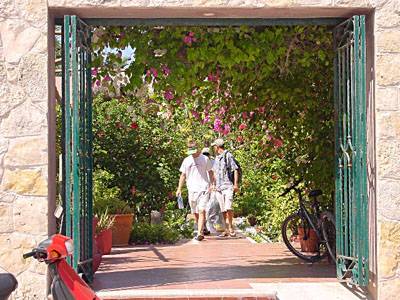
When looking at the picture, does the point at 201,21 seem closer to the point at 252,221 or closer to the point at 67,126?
the point at 67,126

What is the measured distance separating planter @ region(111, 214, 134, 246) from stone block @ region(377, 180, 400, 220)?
5118 millimetres

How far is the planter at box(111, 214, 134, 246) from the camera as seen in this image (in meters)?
10.3

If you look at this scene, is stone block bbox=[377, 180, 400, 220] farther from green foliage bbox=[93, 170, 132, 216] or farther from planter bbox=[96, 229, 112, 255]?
green foliage bbox=[93, 170, 132, 216]

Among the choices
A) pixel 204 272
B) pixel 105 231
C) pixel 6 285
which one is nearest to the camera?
pixel 6 285

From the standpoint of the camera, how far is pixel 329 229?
8188 mm

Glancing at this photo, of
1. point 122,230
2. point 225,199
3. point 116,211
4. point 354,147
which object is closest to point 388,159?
point 354,147

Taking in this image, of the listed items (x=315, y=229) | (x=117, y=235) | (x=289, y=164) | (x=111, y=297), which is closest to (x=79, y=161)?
(x=111, y=297)

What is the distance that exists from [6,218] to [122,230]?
4852 mm

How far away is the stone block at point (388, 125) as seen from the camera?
5.92 m

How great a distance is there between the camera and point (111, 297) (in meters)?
5.84

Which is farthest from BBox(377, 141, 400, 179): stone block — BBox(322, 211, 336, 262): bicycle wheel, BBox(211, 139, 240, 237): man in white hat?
BBox(211, 139, 240, 237): man in white hat

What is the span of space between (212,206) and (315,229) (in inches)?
149

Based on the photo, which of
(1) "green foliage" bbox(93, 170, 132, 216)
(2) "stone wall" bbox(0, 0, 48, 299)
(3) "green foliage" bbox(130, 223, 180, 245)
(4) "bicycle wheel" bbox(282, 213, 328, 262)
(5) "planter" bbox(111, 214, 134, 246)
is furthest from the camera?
(3) "green foliage" bbox(130, 223, 180, 245)

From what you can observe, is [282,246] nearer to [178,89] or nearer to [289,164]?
[289,164]
